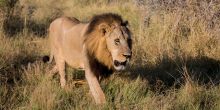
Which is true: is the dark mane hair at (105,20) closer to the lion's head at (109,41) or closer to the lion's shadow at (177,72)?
the lion's head at (109,41)

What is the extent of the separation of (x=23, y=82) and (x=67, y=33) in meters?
0.81

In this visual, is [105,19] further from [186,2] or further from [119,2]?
[119,2]

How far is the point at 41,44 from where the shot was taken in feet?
27.3

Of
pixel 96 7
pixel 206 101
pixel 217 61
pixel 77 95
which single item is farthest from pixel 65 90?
pixel 96 7

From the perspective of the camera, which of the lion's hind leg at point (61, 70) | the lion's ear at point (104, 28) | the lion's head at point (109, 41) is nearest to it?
the lion's head at point (109, 41)

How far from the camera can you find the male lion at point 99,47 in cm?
472

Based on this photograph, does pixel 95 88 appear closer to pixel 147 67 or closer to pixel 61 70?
pixel 61 70

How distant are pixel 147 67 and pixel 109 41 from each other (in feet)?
7.65

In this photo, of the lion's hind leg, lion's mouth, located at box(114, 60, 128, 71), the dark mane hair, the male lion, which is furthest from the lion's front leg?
the lion's hind leg

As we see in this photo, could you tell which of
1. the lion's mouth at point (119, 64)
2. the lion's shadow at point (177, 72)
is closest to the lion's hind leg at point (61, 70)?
the lion's shadow at point (177, 72)

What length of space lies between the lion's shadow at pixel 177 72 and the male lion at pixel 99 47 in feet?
3.28

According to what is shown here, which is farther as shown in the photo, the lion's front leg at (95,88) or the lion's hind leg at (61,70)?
the lion's hind leg at (61,70)

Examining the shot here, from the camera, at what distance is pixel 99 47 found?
4.89 m

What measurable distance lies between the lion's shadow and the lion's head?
51.4 inches
